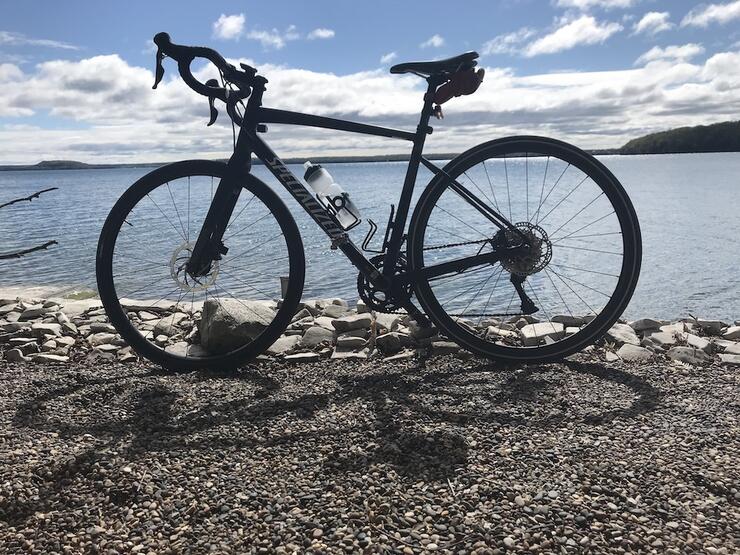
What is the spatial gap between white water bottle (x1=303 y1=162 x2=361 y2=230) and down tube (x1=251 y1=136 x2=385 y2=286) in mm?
63

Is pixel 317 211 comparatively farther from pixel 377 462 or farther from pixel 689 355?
pixel 689 355

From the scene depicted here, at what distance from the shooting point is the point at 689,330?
5762 mm

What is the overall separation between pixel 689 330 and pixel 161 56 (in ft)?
17.2

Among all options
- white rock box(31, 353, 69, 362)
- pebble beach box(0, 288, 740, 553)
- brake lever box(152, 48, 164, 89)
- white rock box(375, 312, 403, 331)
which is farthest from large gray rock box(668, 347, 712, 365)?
white rock box(31, 353, 69, 362)

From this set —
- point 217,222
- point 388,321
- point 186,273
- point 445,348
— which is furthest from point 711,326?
point 186,273

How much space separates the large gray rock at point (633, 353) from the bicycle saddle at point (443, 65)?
7.98ft

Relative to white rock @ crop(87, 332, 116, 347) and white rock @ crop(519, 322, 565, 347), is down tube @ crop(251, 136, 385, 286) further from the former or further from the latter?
white rock @ crop(87, 332, 116, 347)

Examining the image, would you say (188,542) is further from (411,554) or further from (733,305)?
(733,305)

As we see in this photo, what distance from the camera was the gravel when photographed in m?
2.26

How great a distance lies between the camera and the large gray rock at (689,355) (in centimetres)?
446

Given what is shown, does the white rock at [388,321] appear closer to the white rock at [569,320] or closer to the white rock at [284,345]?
the white rock at [284,345]

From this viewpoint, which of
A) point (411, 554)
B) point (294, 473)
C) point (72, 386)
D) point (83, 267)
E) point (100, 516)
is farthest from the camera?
point (83, 267)

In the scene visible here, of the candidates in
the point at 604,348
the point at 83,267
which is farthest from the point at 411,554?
the point at 83,267

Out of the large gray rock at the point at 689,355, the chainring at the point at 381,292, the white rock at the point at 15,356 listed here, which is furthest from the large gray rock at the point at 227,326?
the large gray rock at the point at 689,355
